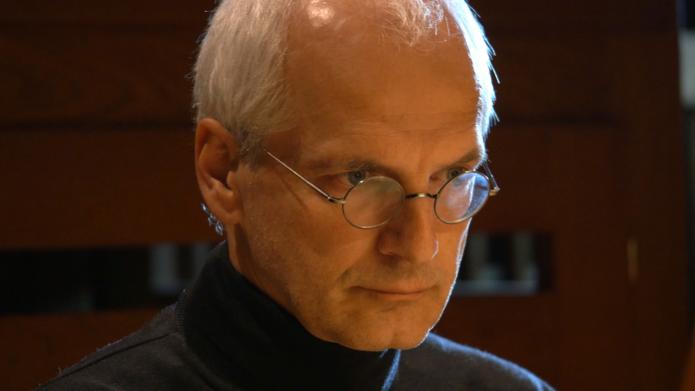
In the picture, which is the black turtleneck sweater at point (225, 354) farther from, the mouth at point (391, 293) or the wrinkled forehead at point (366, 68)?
the wrinkled forehead at point (366, 68)

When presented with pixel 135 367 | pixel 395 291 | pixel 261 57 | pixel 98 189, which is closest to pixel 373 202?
pixel 395 291

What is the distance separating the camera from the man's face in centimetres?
119

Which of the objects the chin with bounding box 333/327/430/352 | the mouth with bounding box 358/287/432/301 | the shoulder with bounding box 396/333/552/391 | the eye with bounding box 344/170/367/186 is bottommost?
the shoulder with bounding box 396/333/552/391

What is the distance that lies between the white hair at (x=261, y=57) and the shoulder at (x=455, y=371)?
16.7 inches

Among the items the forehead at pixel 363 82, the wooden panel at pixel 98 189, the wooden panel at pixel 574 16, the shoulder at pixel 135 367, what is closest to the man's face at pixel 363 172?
the forehead at pixel 363 82

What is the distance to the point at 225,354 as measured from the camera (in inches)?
53.2

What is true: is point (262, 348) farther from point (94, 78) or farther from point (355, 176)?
point (94, 78)

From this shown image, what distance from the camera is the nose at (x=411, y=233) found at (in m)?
1.20

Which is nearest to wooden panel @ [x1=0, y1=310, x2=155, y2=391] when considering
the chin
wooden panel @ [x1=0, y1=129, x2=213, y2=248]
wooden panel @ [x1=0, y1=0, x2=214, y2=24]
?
wooden panel @ [x1=0, y1=129, x2=213, y2=248]

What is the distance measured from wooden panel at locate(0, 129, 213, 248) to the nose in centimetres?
111

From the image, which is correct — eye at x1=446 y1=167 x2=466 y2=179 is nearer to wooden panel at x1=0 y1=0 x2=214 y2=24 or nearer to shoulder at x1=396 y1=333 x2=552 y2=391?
shoulder at x1=396 y1=333 x2=552 y2=391

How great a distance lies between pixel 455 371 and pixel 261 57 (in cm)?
62

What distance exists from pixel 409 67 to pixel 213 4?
1.21 meters

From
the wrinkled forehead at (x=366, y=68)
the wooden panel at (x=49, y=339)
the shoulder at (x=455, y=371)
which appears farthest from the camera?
the wooden panel at (x=49, y=339)
